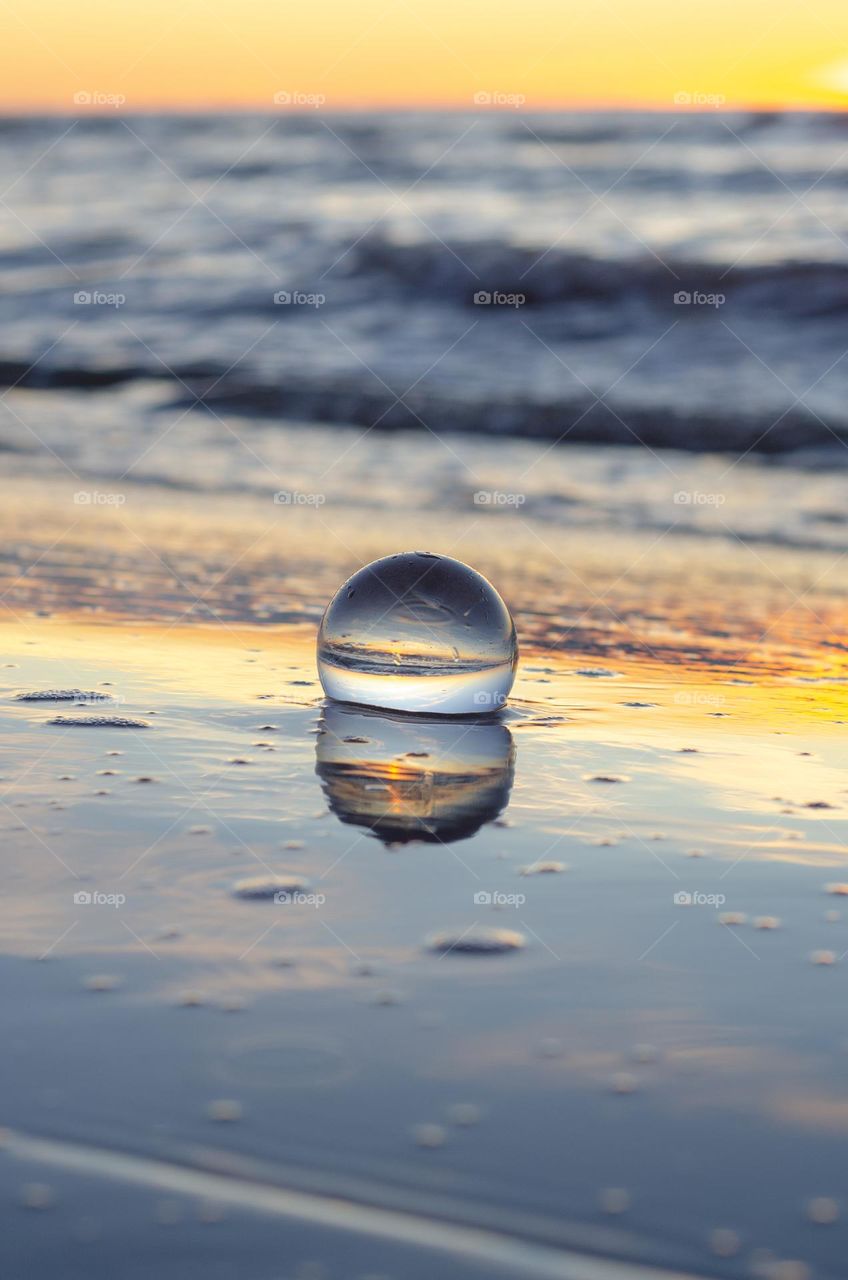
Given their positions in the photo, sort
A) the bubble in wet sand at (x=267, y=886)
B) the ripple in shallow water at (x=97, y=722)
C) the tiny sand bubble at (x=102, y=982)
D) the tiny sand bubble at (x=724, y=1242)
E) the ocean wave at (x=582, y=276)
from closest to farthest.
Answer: the tiny sand bubble at (x=724, y=1242) → the tiny sand bubble at (x=102, y=982) → the bubble in wet sand at (x=267, y=886) → the ripple in shallow water at (x=97, y=722) → the ocean wave at (x=582, y=276)

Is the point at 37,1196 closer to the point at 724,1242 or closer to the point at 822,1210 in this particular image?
the point at 724,1242

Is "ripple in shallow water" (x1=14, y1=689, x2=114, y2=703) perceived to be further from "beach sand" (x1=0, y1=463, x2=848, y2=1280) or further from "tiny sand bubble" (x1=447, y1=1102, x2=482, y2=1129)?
"tiny sand bubble" (x1=447, y1=1102, x2=482, y2=1129)

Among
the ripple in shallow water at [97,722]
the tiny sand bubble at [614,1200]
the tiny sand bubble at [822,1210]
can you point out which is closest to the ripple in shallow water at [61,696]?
the ripple in shallow water at [97,722]

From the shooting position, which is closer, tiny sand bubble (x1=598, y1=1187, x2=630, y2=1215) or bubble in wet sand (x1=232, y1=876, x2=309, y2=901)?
tiny sand bubble (x1=598, y1=1187, x2=630, y2=1215)

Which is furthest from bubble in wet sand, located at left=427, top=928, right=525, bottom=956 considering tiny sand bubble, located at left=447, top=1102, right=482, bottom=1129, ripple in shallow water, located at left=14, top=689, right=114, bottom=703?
ripple in shallow water, located at left=14, top=689, right=114, bottom=703

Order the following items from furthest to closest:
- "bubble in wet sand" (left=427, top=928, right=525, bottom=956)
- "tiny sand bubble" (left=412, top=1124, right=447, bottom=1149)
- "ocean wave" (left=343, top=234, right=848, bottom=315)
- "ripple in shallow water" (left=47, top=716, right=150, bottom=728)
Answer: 1. "ocean wave" (left=343, top=234, right=848, bottom=315)
2. "ripple in shallow water" (left=47, top=716, right=150, bottom=728)
3. "bubble in wet sand" (left=427, top=928, right=525, bottom=956)
4. "tiny sand bubble" (left=412, top=1124, right=447, bottom=1149)

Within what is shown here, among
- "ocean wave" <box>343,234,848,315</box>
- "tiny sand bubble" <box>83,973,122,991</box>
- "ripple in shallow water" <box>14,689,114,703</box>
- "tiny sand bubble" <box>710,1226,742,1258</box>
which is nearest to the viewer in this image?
"tiny sand bubble" <box>710,1226,742,1258</box>

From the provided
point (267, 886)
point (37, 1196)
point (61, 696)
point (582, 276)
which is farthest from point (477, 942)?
point (582, 276)

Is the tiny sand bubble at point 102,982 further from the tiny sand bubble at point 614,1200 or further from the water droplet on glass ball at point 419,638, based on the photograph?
the water droplet on glass ball at point 419,638
